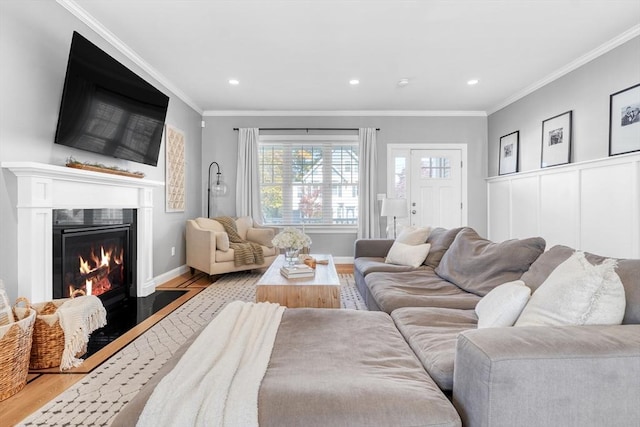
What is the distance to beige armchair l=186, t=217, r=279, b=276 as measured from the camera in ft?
14.3

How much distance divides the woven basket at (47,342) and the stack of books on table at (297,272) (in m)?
1.48

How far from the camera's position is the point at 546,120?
4.34 meters

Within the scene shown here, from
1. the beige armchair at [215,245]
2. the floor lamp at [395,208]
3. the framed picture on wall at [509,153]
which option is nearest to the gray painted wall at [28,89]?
the beige armchair at [215,245]

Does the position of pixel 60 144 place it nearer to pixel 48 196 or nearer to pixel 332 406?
pixel 48 196

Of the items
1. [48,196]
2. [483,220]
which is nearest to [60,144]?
[48,196]

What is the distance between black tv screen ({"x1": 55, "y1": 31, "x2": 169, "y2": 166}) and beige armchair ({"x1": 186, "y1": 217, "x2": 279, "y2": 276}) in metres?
1.17

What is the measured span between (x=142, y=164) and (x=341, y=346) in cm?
343

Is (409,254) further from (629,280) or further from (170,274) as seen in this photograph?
(170,274)

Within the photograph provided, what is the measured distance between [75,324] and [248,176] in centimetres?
373

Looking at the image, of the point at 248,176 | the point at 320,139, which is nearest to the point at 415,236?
the point at 320,139

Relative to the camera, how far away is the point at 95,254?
10.1 ft

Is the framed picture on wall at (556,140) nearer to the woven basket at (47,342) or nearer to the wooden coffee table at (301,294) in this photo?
the wooden coffee table at (301,294)

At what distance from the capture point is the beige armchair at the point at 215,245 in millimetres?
4344

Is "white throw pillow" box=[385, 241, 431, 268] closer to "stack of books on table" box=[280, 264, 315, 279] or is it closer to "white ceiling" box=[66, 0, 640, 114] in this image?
"stack of books on table" box=[280, 264, 315, 279]
